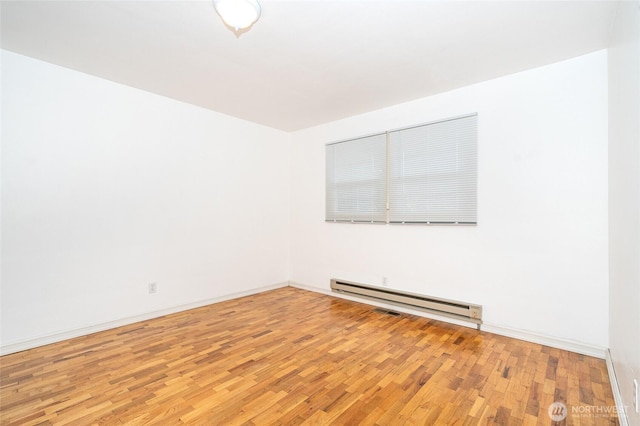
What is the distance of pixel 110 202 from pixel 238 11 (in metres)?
2.56

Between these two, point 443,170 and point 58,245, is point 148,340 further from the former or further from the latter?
point 443,170

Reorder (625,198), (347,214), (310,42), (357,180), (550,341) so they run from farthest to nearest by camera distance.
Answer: (347,214)
(357,180)
(550,341)
(310,42)
(625,198)

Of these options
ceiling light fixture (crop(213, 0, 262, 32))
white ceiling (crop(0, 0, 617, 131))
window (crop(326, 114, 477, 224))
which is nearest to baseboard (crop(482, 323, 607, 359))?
window (crop(326, 114, 477, 224))

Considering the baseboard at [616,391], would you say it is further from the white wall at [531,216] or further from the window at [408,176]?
the window at [408,176]

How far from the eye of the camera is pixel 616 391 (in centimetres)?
192

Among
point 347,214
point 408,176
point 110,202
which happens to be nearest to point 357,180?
point 347,214

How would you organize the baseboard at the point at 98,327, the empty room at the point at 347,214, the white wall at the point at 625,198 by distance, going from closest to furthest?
the white wall at the point at 625,198
the empty room at the point at 347,214
the baseboard at the point at 98,327

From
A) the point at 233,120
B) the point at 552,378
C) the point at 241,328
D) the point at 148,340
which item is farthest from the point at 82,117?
the point at 552,378

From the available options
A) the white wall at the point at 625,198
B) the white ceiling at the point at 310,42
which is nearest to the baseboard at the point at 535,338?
the white wall at the point at 625,198

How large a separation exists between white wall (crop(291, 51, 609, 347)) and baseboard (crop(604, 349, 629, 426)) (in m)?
0.22

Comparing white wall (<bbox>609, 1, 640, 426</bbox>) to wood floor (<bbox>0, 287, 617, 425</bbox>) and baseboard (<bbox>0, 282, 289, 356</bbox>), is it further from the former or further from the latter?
baseboard (<bbox>0, 282, 289, 356</bbox>)

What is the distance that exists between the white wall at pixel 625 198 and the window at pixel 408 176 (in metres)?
1.15

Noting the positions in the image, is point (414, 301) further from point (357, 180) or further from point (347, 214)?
point (357, 180)

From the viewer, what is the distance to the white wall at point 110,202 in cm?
267
